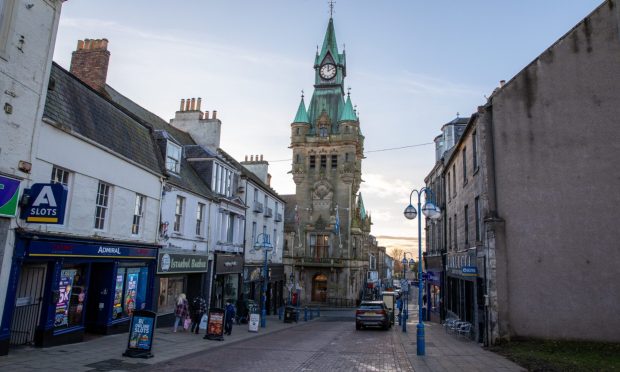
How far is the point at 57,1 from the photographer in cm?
1284

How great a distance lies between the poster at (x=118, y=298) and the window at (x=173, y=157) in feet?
19.8

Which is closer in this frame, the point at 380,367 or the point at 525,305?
the point at 380,367

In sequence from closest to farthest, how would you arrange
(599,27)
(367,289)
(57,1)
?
(57,1)
(599,27)
(367,289)

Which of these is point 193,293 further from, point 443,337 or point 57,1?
point 57,1

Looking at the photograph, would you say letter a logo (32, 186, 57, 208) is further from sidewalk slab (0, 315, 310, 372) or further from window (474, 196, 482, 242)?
window (474, 196, 482, 242)

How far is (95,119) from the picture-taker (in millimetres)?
15727

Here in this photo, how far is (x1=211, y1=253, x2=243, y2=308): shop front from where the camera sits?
81.8ft

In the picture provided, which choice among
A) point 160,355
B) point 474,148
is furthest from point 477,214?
point 160,355

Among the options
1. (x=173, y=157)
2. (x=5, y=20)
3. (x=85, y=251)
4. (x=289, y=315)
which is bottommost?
(x=289, y=315)

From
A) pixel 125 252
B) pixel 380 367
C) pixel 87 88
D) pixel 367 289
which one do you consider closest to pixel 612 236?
pixel 380 367

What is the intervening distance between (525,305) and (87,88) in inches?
728

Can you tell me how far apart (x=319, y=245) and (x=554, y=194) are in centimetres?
4452

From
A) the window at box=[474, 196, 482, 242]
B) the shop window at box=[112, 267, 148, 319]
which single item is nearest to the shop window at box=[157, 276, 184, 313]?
the shop window at box=[112, 267, 148, 319]

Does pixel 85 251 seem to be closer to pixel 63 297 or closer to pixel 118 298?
pixel 63 297
